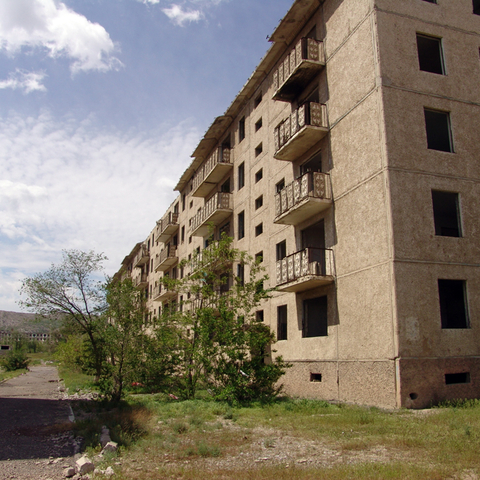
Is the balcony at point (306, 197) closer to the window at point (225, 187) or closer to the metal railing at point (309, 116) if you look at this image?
the metal railing at point (309, 116)

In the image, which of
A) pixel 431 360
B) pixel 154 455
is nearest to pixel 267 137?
pixel 431 360

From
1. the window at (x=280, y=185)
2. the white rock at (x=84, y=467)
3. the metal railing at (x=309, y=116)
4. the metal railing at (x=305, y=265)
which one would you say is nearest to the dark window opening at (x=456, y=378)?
the metal railing at (x=305, y=265)

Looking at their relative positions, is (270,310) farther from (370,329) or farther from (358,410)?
(358,410)

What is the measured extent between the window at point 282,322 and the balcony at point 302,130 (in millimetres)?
6749

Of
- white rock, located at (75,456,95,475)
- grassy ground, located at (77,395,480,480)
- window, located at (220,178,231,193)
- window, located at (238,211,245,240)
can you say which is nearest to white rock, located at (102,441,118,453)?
grassy ground, located at (77,395,480,480)

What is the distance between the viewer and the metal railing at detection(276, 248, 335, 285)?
54.2ft

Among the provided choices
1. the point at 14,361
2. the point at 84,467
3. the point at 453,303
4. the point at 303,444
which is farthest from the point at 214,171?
the point at 14,361

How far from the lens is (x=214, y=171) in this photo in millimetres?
28859

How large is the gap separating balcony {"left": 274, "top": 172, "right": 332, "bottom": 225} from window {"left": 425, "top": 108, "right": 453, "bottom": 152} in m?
3.78

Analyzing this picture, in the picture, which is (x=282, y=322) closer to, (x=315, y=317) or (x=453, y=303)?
(x=315, y=317)

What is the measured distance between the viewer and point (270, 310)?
2120cm

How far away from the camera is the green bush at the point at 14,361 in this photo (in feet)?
185

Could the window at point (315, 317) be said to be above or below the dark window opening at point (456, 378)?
above

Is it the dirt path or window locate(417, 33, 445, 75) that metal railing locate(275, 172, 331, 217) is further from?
the dirt path
